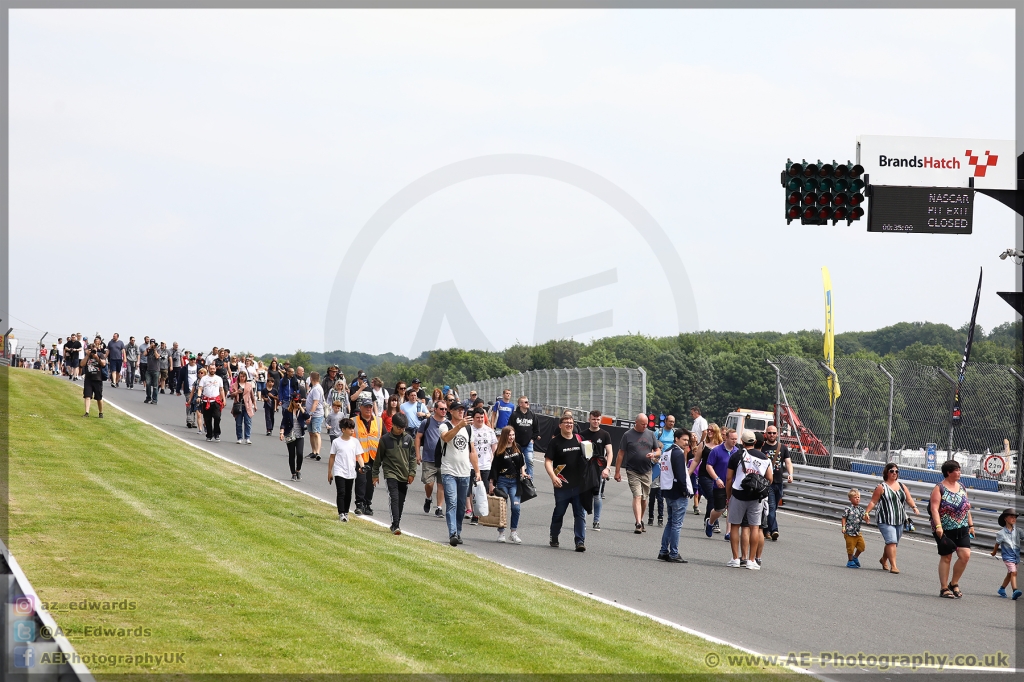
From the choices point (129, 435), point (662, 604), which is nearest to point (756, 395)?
point (129, 435)

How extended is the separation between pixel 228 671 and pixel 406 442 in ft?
25.8

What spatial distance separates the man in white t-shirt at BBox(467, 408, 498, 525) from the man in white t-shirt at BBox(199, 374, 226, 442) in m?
9.68

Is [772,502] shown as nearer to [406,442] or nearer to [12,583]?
[406,442]

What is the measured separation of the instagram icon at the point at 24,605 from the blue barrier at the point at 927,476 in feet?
64.7

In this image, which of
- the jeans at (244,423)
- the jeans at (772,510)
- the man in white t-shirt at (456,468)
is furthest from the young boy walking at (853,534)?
the jeans at (244,423)

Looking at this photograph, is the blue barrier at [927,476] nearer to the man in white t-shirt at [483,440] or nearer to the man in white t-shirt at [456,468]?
the man in white t-shirt at [483,440]

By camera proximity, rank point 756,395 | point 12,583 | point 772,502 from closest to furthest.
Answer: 1. point 12,583
2. point 772,502
3. point 756,395

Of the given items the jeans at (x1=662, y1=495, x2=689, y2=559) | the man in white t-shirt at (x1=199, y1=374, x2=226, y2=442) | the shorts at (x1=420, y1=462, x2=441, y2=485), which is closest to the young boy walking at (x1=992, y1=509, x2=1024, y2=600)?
the jeans at (x1=662, y1=495, x2=689, y2=559)

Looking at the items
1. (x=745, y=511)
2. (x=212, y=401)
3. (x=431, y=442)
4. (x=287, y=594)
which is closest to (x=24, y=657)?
(x=287, y=594)

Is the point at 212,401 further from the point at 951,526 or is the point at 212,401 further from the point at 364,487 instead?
the point at 951,526

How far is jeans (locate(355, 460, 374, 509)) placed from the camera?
15.7 m

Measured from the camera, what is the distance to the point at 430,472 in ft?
54.6

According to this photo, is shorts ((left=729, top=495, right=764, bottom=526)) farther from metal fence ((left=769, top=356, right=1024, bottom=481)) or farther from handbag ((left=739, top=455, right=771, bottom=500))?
metal fence ((left=769, top=356, right=1024, bottom=481))

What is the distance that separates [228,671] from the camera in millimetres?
6453
